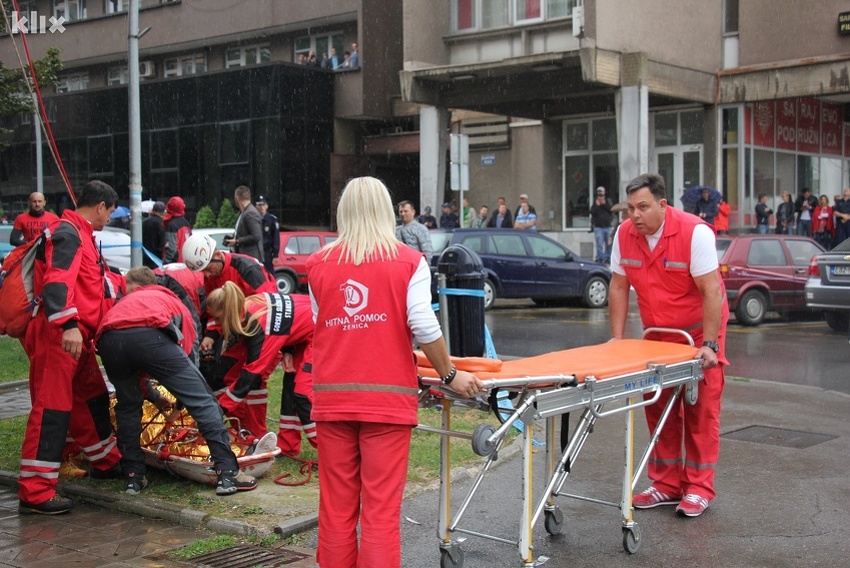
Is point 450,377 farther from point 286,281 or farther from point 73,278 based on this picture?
point 286,281

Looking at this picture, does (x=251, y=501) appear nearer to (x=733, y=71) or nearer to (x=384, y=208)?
(x=384, y=208)

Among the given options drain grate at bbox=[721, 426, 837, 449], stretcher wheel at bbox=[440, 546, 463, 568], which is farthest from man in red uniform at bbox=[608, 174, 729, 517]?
drain grate at bbox=[721, 426, 837, 449]

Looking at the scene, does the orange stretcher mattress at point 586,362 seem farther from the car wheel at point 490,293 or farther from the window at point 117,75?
the window at point 117,75

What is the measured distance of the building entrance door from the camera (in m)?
27.5

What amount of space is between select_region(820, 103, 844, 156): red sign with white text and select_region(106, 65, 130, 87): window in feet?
82.8

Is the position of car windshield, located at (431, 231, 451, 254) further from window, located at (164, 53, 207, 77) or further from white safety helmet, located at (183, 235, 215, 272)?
window, located at (164, 53, 207, 77)

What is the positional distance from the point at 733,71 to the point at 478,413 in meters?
19.9

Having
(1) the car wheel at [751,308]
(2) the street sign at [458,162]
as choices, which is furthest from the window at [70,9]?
(1) the car wheel at [751,308]

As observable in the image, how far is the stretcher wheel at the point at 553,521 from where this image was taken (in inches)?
224

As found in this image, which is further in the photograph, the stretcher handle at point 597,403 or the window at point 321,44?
the window at point 321,44

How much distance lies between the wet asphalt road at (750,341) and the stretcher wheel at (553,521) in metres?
5.96

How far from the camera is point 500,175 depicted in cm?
3042

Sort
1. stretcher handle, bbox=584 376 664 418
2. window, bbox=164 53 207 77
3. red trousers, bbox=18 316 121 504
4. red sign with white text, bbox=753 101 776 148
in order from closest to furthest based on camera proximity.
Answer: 1. stretcher handle, bbox=584 376 664 418
2. red trousers, bbox=18 316 121 504
3. red sign with white text, bbox=753 101 776 148
4. window, bbox=164 53 207 77

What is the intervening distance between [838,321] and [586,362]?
11994mm
